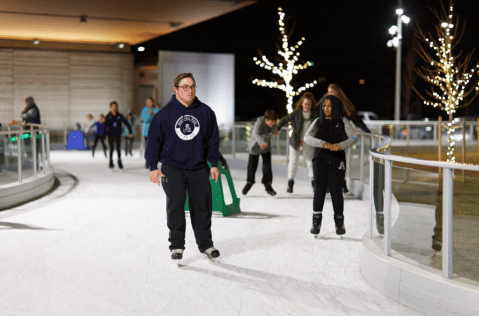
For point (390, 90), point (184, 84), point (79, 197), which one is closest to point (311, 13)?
point (390, 90)

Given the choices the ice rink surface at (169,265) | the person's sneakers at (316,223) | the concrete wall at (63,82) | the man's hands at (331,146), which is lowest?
the ice rink surface at (169,265)

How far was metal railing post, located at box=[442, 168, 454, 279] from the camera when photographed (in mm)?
4328

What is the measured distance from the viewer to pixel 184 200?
5953mm

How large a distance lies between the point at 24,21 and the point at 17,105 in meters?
8.00

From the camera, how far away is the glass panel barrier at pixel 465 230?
4.36 metres

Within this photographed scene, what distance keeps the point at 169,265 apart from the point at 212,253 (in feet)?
1.31

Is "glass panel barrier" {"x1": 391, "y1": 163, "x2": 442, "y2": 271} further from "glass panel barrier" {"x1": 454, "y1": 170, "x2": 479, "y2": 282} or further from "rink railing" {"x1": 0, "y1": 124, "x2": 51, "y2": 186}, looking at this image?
"rink railing" {"x1": 0, "y1": 124, "x2": 51, "y2": 186}

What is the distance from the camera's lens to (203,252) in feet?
19.8

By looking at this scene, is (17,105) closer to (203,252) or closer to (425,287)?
(203,252)

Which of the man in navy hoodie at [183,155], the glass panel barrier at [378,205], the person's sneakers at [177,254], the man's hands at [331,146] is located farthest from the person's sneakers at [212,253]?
the man's hands at [331,146]

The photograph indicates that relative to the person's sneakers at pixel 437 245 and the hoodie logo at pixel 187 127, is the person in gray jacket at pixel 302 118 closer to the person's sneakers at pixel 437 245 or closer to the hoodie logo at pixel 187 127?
the hoodie logo at pixel 187 127

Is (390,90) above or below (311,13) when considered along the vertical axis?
below

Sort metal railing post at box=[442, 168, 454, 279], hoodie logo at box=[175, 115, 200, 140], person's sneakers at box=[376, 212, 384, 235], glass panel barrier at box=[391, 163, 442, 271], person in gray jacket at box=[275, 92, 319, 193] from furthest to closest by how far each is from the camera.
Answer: person in gray jacket at box=[275, 92, 319, 193] → hoodie logo at box=[175, 115, 200, 140] → person's sneakers at box=[376, 212, 384, 235] → glass panel barrier at box=[391, 163, 442, 271] → metal railing post at box=[442, 168, 454, 279]

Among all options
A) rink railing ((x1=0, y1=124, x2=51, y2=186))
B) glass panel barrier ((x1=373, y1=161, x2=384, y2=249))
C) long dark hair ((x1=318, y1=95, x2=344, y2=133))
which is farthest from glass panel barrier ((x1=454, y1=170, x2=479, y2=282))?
rink railing ((x1=0, y1=124, x2=51, y2=186))
